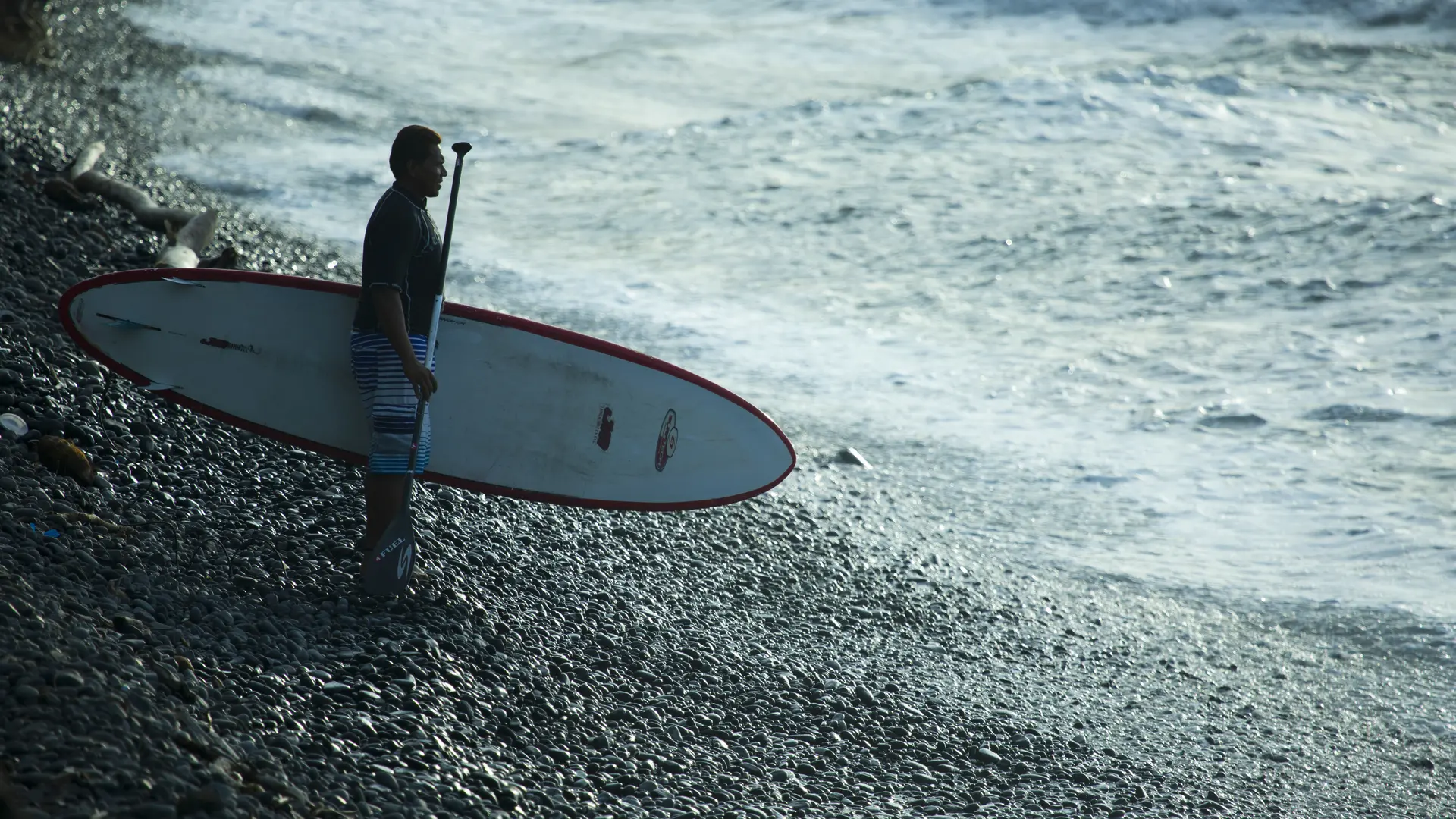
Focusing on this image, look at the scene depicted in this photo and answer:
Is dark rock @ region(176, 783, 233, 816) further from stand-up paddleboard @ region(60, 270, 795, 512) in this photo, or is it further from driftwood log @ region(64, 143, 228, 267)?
driftwood log @ region(64, 143, 228, 267)

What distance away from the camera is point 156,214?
8.64 metres

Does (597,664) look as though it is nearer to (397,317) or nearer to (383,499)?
(383,499)

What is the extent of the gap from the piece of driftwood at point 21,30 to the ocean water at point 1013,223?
167 centimetres

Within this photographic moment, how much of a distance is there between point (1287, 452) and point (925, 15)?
1804 centimetres

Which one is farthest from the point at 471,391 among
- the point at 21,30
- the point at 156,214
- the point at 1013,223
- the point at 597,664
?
the point at 21,30

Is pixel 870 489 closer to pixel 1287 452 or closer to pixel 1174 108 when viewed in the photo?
pixel 1287 452

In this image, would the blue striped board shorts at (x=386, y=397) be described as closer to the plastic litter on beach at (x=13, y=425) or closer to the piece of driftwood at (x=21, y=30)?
the plastic litter on beach at (x=13, y=425)

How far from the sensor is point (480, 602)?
16.4 ft

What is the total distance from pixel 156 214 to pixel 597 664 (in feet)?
19.3

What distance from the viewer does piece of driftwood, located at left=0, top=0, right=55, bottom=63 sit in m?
13.0

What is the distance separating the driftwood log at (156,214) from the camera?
8414 mm

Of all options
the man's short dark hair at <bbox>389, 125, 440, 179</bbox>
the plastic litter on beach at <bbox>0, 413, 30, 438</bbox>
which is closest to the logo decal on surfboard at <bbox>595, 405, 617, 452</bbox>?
the man's short dark hair at <bbox>389, 125, 440, 179</bbox>

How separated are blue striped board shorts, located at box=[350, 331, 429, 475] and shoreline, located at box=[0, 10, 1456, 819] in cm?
58

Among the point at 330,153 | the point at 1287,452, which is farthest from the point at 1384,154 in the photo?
the point at 330,153
